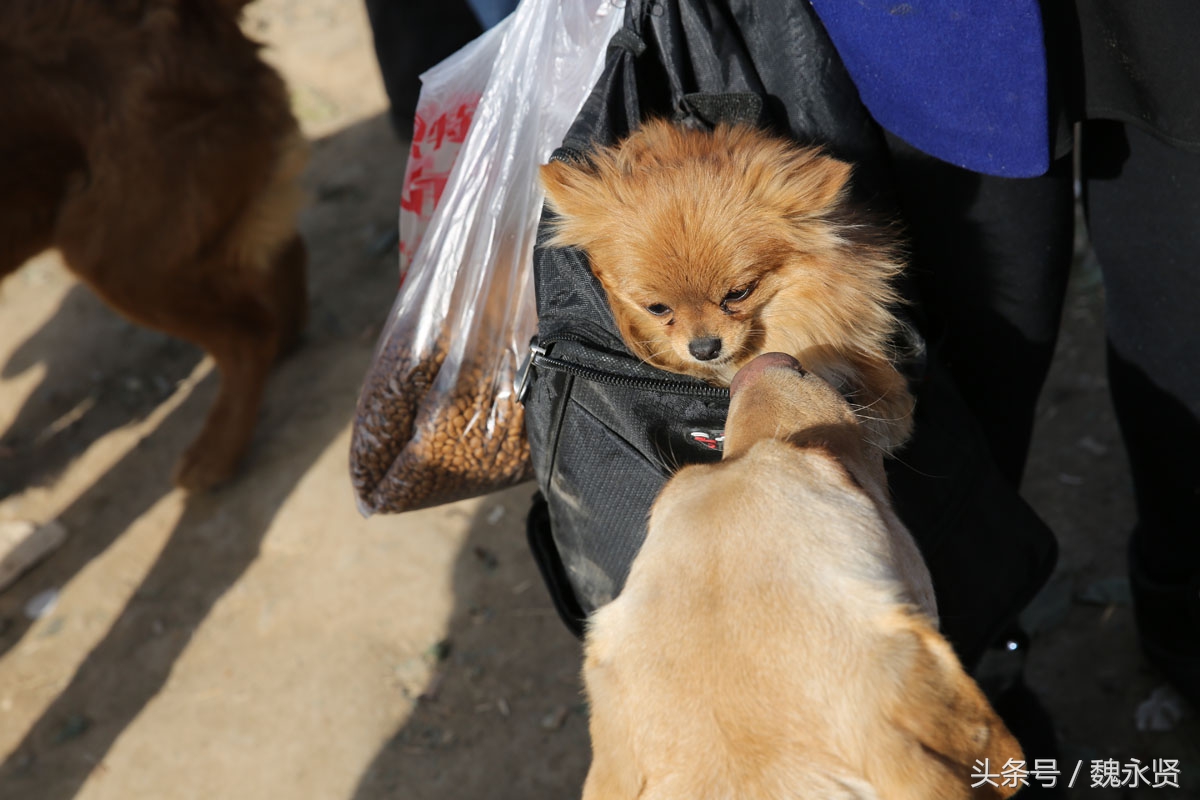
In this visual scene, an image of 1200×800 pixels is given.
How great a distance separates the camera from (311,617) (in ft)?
9.93

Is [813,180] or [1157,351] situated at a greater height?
[813,180]

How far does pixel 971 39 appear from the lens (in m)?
1.47

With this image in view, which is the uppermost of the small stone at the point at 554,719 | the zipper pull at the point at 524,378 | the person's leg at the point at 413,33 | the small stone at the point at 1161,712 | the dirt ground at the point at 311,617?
the person's leg at the point at 413,33

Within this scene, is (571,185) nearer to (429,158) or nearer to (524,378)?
(524,378)

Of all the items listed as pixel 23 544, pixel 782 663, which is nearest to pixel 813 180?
pixel 782 663

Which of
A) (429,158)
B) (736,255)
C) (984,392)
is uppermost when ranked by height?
(429,158)

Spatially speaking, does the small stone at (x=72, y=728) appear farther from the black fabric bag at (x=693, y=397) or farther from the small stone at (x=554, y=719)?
the black fabric bag at (x=693, y=397)

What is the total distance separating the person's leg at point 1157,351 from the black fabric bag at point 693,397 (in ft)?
1.61

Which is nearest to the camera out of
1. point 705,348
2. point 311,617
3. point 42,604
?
point 705,348

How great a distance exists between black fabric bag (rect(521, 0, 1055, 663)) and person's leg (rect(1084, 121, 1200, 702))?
1.61 feet

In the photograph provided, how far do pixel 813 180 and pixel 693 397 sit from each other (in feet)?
1.38

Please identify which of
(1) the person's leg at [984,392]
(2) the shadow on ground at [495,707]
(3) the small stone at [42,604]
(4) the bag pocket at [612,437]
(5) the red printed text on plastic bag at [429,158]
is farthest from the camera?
(3) the small stone at [42,604]

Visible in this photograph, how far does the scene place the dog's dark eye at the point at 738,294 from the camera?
1.74 meters

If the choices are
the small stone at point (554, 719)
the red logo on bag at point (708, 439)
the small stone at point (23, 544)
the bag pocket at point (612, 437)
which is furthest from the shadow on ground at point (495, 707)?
the small stone at point (23, 544)
